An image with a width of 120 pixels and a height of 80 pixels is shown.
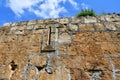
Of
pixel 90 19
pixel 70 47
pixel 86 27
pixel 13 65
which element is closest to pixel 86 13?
pixel 90 19

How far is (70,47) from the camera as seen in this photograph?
8.26ft

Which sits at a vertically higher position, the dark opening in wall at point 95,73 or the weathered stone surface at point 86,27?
the weathered stone surface at point 86,27

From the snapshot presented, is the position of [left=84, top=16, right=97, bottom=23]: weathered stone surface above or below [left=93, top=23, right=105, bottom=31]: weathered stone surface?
above

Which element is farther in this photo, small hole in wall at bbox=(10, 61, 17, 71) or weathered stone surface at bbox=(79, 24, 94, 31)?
weathered stone surface at bbox=(79, 24, 94, 31)

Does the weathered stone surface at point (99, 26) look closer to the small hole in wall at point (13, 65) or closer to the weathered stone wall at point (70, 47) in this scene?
the weathered stone wall at point (70, 47)

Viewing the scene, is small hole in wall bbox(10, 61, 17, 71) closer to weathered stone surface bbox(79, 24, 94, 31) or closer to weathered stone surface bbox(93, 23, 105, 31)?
weathered stone surface bbox(79, 24, 94, 31)

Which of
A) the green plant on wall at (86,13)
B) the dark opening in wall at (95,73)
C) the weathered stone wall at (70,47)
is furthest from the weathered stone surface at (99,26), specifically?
the dark opening in wall at (95,73)

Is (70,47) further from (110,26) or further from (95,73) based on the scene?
(110,26)

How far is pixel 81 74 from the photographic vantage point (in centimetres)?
229

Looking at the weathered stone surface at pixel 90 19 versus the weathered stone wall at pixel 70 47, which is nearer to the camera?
the weathered stone wall at pixel 70 47

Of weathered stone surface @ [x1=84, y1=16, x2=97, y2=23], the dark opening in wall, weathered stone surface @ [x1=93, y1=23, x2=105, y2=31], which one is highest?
weathered stone surface @ [x1=84, y1=16, x2=97, y2=23]

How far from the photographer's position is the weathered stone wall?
233 cm

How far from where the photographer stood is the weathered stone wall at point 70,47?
7.64 feet

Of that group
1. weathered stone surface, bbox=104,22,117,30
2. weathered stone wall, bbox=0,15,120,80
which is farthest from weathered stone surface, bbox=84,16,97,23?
weathered stone surface, bbox=104,22,117,30
